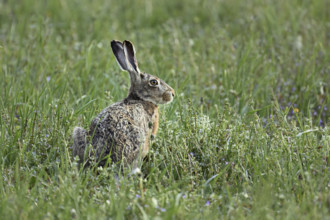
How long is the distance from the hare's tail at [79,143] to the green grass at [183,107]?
137 millimetres

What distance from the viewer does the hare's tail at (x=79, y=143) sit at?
4.57 metres

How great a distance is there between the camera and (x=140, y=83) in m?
5.41

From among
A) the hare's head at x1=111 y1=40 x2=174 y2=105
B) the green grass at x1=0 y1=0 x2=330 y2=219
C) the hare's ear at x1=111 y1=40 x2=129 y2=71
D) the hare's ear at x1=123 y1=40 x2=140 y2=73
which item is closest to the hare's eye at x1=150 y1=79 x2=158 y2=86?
the hare's head at x1=111 y1=40 x2=174 y2=105

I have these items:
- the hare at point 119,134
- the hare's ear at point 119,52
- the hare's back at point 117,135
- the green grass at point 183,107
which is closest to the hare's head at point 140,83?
the hare's ear at point 119,52

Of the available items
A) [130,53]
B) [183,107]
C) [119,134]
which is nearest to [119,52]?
[130,53]

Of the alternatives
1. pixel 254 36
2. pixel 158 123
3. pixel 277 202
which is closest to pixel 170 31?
pixel 254 36

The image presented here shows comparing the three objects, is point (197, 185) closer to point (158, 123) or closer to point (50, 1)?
point (158, 123)

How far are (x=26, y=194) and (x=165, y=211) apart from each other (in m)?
1.18

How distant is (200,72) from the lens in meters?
7.32

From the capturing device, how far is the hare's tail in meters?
4.57

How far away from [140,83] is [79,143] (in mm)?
1121

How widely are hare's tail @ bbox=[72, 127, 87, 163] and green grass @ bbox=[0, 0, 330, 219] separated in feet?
0.45

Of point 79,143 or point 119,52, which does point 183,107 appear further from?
point 79,143

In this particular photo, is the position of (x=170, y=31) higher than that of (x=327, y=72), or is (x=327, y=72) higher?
(x=170, y=31)
